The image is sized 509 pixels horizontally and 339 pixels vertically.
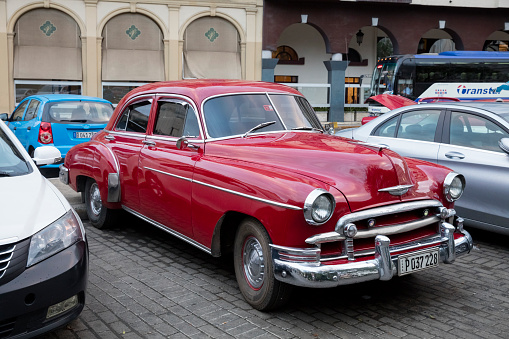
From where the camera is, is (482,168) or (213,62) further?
(213,62)

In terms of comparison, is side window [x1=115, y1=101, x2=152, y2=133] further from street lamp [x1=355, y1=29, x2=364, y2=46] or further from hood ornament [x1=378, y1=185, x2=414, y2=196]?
street lamp [x1=355, y1=29, x2=364, y2=46]

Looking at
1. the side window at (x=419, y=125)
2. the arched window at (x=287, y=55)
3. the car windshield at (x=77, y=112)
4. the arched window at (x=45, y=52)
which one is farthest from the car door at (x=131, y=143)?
the arched window at (x=287, y=55)

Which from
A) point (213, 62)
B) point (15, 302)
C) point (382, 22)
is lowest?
point (15, 302)

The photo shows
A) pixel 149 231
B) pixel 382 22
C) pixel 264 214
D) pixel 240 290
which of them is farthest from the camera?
pixel 382 22

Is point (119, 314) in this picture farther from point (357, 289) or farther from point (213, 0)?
point (213, 0)

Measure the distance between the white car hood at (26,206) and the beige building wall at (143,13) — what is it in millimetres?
18745

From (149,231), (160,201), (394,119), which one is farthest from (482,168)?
(149,231)

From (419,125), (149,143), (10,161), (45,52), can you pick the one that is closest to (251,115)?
(149,143)

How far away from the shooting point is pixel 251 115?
5.20 m

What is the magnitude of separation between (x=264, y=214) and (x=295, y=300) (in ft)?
3.17

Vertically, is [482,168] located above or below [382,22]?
below

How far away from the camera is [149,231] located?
6.79 m

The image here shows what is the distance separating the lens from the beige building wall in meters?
20.7

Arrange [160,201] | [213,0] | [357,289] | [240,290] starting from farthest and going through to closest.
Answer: [213,0] → [160,201] → [357,289] → [240,290]
